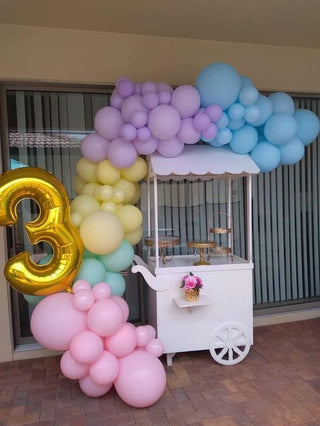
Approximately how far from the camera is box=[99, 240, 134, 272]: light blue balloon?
2520mm

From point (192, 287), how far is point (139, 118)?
4.01 feet

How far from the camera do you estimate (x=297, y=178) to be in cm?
384

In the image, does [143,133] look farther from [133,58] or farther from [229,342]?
[229,342]

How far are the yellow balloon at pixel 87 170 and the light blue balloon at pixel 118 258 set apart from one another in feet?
1.83

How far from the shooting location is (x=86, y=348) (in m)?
2.13

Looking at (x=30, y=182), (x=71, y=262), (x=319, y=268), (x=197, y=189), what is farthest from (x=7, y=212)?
(x=319, y=268)

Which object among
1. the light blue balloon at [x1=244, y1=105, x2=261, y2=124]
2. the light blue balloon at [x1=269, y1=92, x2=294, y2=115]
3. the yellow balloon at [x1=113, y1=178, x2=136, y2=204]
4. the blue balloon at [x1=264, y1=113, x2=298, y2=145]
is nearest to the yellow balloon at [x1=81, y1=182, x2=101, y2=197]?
the yellow balloon at [x1=113, y1=178, x2=136, y2=204]

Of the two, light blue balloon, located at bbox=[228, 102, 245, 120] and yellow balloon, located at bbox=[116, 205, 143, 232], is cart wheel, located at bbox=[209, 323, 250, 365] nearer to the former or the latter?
yellow balloon, located at bbox=[116, 205, 143, 232]

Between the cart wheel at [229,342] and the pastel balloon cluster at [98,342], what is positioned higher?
the pastel balloon cluster at [98,342]

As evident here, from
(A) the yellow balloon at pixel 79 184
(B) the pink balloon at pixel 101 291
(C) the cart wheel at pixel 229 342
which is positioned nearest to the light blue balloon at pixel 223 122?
(A) the yellow balloon at pixel 79 184

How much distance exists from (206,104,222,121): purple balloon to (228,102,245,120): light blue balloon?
12 centimetres

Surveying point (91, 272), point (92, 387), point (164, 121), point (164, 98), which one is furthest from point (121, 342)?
point (164, 98)

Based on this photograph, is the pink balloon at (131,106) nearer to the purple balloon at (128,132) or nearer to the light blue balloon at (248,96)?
the purple balloon at (128,132)

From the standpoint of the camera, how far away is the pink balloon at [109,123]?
256 centimetres
